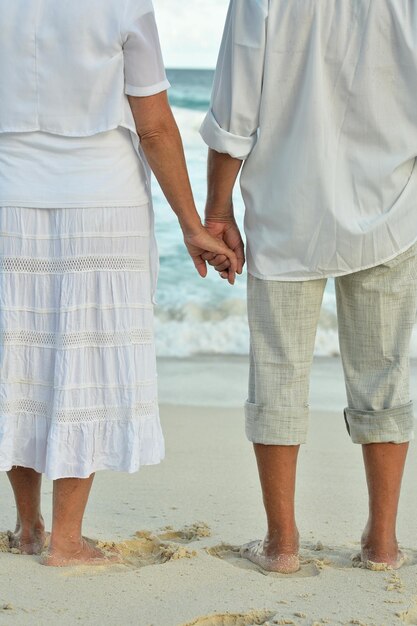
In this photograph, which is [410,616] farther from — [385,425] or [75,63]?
[75,63]

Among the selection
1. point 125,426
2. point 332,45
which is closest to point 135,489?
point 125,426

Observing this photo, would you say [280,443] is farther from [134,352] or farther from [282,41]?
[282,41]

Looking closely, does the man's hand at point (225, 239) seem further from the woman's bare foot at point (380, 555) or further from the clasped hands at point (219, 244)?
the woman's bare foot at point (380, 555)

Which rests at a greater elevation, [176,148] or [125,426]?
[176,148]

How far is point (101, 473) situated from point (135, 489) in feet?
0.75

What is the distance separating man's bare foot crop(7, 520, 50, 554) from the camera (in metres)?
2.75

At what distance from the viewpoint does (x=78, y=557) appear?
2.65 m

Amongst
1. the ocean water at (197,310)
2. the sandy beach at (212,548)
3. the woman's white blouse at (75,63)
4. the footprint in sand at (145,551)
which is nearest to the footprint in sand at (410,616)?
the sandy beach at (212,548)

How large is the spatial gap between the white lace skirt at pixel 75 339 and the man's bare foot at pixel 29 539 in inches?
10.8

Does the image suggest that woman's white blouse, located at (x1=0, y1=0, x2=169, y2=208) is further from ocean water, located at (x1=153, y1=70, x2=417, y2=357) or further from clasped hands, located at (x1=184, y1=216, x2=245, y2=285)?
ocean water, located at (x1=153, y1=70, x2=417, y2=357)

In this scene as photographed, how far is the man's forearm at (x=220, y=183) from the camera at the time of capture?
267cm

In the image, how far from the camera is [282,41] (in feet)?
8.12

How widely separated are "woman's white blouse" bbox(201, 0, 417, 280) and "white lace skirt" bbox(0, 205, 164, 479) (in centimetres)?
35

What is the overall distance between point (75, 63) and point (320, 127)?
0.65 meters
